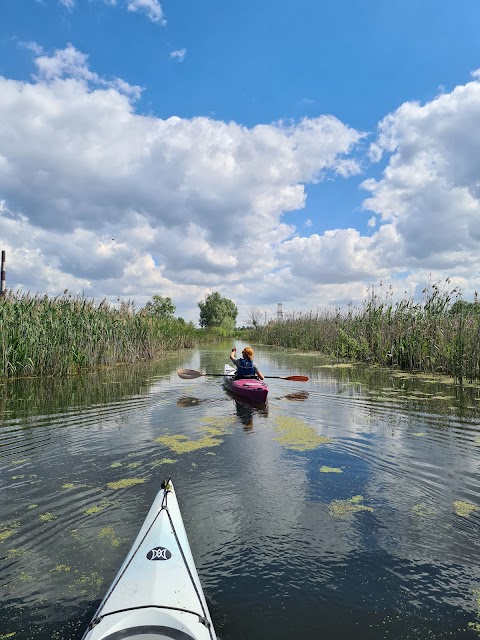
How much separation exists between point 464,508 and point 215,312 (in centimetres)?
6052

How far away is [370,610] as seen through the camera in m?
3.05

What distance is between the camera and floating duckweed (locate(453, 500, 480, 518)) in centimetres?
442

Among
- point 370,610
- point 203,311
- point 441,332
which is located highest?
point 203,311

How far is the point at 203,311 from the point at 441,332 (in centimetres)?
5505

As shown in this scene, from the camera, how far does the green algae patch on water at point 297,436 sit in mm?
6793

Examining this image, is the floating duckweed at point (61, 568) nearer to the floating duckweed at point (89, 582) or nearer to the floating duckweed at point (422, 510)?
the floating duckweed at point (89, 582)

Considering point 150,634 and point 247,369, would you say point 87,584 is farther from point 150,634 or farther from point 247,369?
point 247,369

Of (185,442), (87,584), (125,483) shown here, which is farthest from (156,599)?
(185,442)

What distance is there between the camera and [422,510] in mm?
4496

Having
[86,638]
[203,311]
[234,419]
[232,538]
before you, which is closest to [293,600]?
A: [232,538]

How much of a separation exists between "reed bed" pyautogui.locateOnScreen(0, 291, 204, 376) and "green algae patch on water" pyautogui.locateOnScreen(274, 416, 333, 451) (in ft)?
27.3

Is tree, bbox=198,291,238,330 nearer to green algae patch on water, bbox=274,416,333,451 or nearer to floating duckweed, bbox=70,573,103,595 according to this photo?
green algae patch on water, bbox=274,416,333,451

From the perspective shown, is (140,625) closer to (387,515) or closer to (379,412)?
(387,515)

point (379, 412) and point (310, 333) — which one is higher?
point (310, 333)
